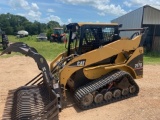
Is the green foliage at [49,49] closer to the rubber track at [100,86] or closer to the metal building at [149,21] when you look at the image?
the metal building at [149,21]

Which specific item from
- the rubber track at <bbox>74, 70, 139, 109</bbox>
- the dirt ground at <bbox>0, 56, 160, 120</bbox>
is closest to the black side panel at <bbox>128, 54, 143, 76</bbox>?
the rubber track at <bbox>74, 70, 139, 109</bbox>

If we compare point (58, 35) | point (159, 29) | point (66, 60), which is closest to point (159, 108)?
point (66, 60)

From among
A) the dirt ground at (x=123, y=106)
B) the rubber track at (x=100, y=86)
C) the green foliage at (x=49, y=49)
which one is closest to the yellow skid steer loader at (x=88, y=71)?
the rubber track at (x=100, y=86)

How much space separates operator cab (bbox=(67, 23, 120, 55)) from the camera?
7.07 meters

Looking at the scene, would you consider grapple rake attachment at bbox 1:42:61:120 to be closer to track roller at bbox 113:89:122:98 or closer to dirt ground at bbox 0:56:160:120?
dirt ground at bbox 0:56:160:120

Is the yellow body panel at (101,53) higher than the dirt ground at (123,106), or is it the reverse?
the yellow body panel at (101,53)

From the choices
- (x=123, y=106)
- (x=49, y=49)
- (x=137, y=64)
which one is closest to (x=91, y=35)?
(x=137, y=64)

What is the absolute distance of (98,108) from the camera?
6.54 meters

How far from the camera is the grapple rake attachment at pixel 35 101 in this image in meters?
5.44

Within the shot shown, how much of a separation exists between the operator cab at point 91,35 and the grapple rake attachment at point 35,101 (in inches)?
61.6

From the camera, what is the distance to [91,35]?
7.21 meters

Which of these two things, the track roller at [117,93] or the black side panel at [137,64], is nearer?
the track roller at [117,93]

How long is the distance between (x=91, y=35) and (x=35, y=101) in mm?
2592

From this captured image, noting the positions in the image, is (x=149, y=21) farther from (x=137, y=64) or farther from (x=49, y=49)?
(x=137, y=64)
